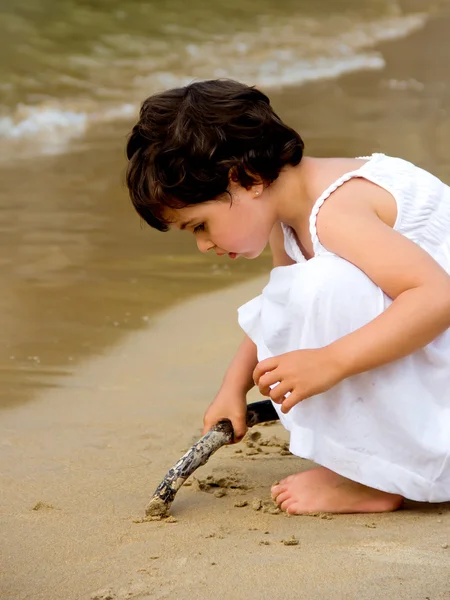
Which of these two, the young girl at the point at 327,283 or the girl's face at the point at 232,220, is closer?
the young girl at the point at 327,283

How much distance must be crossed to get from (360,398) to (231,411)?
38 cm

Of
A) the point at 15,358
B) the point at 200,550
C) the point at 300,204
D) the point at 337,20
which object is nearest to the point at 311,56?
the point at 337,20

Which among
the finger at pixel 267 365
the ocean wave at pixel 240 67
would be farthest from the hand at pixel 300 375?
the ocean wave at pixel 240 67

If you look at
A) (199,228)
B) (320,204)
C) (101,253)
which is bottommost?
(101,253)

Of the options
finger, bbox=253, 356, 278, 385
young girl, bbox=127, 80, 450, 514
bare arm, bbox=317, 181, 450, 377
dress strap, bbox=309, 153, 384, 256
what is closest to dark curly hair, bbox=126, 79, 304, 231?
young girl, bbox=127, 80, 450, 514

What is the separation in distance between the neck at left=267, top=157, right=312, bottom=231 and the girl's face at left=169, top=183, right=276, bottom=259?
0.03 metres

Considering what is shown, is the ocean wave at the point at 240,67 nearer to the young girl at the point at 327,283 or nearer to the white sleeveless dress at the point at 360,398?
the young girl at the point at 327,283

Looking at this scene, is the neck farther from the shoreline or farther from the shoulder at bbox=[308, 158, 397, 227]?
the shoreline

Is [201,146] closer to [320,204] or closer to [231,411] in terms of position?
[320,204]

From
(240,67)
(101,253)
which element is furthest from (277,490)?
(240,67)

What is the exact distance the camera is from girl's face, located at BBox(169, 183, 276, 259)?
7.01ft

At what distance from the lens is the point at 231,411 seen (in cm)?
223

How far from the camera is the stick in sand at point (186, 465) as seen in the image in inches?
77.4

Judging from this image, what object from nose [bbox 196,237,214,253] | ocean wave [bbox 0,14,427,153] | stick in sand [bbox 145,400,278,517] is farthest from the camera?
ocean wave [bbox 0,14,427,153]
